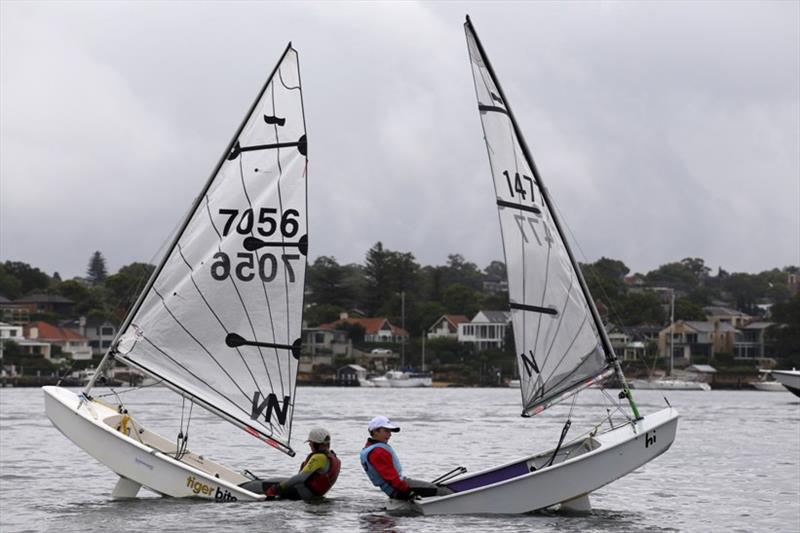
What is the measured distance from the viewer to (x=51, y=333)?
170 meters

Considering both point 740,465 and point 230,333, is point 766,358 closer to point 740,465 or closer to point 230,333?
point 740,465

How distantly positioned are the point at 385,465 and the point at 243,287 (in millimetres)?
4399

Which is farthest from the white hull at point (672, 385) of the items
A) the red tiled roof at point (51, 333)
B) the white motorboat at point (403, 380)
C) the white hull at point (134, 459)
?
the white hull at point (134, 459)

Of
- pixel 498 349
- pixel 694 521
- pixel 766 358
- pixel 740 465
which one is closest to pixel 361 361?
pixel 498 349

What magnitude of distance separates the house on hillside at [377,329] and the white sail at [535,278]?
16144 cm

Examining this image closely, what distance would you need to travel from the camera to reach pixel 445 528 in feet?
73.3

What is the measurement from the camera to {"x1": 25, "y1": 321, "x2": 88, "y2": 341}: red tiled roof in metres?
169

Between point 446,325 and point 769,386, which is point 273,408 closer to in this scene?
point 769,386

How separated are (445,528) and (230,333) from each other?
213 inches

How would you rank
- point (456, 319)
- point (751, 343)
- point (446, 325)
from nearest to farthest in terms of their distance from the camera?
point (751, 343) < point (456, 319) < point (446, 325)

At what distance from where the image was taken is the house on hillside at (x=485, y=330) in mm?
181500

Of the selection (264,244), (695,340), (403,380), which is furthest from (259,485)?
(695,340)

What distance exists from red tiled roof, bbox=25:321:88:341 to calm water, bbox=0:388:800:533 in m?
97.3

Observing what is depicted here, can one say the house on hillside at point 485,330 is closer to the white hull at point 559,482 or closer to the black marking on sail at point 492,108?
the black marking on sail at point 492,108
